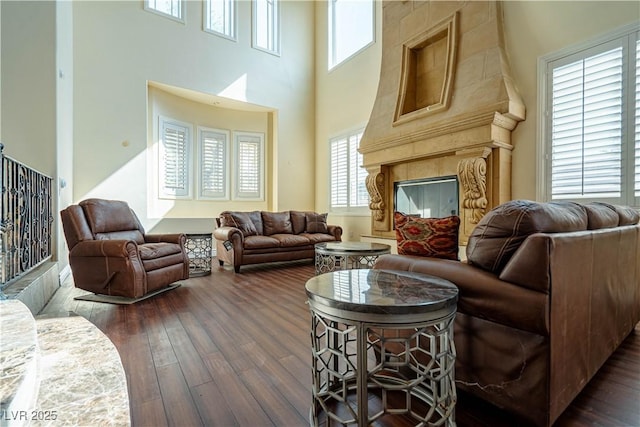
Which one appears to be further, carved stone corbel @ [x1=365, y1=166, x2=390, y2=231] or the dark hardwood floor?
carved stone corbel @ [x1=365, y1=166, x2=390, y2=231]

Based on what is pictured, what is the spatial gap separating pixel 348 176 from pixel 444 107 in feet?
8.59

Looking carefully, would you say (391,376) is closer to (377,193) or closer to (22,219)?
(22,219)

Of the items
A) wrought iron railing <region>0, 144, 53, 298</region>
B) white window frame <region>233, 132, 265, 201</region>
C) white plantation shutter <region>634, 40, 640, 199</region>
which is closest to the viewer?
wrought iron railing <region>0, 144, 53, 298</region>

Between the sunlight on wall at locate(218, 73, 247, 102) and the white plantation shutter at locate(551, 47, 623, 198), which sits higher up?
the sunlight on wall at locate(218, 73, 247, 102)

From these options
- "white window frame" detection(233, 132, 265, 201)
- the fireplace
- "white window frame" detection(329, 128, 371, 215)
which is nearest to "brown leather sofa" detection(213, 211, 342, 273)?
"white window frame" detection(329, 128, 371, 215)

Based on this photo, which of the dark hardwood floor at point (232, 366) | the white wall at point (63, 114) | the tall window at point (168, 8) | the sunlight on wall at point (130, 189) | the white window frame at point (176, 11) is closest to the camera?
the dark hardwood floor at point (232, 366)

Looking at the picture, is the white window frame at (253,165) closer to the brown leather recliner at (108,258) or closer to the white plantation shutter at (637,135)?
the brown leather recliner at (108,258)

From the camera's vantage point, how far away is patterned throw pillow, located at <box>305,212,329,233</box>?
18.7ft

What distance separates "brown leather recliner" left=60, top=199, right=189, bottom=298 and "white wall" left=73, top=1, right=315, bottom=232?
6.70 feet

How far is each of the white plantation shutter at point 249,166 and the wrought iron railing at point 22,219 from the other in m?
3.96

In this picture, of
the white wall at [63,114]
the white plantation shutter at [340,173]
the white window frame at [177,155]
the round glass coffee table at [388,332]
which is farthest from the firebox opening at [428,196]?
the white wall at [63,114]

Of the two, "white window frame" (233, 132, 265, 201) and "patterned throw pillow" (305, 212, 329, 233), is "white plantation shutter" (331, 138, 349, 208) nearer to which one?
"patterned throw pillow" (305, 212, 329, 233)

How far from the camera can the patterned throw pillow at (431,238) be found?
178 cm

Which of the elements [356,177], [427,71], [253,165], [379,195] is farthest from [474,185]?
[253,165]
